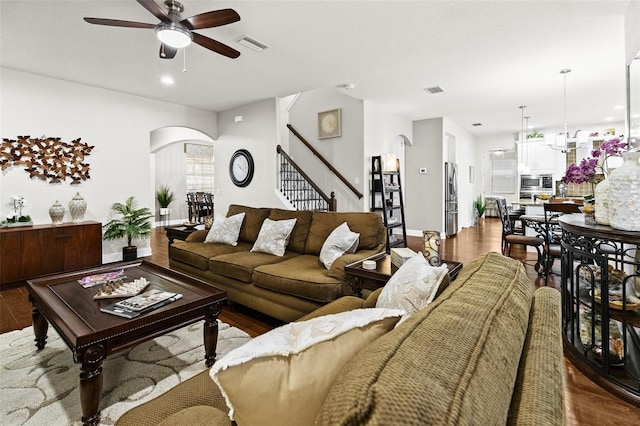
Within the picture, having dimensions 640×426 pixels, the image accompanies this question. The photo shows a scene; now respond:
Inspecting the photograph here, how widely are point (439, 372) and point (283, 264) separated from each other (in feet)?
8.36

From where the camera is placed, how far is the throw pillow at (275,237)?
3396 millimetres

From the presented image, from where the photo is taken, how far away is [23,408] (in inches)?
70.9

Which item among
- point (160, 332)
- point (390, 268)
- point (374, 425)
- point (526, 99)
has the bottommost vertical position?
point (160, 332)

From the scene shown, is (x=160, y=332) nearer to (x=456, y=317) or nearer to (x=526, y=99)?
(x=456, y=317)

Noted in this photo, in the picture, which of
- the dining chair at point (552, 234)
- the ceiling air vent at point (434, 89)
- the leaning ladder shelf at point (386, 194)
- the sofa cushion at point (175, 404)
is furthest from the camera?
the leaning ladder shelf at point (386, 194)

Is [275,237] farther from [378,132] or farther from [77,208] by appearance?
[378,132]

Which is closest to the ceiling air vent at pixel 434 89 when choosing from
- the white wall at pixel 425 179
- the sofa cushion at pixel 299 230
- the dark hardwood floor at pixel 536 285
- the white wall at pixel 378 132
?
the white wall at pixel 378 132

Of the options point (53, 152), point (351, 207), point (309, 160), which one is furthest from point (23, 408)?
point (309, 160)

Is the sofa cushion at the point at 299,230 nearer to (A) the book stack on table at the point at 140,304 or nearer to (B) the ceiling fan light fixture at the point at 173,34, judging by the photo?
(A) the book stack on table at the point at 140,304

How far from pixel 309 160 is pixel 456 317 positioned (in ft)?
19.7

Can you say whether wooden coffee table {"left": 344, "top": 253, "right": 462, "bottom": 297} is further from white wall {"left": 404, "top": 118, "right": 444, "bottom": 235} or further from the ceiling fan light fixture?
white wall {"left": 404, "top": 118, "right": 444, "bottom": 235}

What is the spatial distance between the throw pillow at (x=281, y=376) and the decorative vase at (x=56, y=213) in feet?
16.7

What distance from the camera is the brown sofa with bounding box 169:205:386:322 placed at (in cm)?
258

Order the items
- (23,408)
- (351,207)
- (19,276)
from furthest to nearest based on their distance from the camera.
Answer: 1. (351,207)
2. (19,276)
3. (23,408)
